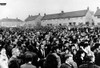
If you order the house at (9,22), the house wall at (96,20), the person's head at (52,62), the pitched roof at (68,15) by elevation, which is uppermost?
the person's head at (52,62)

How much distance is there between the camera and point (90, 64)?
7.92m

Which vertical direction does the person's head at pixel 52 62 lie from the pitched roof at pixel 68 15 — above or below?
above

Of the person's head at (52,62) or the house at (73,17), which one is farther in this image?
the house at (73,17)

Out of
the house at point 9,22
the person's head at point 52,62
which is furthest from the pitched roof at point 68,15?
the person's head at point 52,62

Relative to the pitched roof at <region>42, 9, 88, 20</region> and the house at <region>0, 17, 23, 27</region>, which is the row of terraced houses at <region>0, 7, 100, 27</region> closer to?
the pitched roof at <region>42, 9, 88, 20</region>

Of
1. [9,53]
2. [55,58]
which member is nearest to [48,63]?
[55,58]

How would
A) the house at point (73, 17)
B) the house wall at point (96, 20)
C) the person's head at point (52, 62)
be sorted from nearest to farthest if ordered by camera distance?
1. the person's head at point (52, 62)
2. the house at point (73, 17)
3. the house wall at point (96, 20)

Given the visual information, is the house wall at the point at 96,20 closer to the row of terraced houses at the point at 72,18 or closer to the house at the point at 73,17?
the row of terraced houses at the point at 72,18

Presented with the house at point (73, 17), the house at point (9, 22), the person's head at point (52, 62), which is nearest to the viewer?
the person's head at point (52, 62)

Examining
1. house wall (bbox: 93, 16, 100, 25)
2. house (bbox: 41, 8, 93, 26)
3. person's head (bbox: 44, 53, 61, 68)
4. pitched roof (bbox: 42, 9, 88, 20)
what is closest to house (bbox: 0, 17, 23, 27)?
pitched roof (bbox: 42, 9, 88, 20)

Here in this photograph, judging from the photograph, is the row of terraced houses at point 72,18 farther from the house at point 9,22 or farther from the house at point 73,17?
the house at point 9,22

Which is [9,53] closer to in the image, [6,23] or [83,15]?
[83,15]

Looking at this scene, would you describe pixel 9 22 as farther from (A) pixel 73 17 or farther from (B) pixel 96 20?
(B) pixel 96 20

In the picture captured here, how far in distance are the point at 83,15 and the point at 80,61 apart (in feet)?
235
